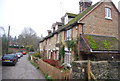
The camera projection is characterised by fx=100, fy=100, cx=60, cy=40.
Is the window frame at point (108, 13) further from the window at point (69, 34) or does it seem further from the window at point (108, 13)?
the window at point (69, 34)

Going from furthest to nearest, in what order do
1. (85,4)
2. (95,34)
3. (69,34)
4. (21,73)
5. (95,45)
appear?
(85,4) → (69,34) → (95,34) → (21,73) → (95,45)

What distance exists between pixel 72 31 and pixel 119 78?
7237mm

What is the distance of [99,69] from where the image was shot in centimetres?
655

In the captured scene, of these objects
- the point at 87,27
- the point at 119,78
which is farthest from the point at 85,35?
the point at 119,78

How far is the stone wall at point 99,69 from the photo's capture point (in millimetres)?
6153

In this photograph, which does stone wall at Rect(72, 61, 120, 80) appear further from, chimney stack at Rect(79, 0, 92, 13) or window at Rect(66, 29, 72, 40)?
chimney stack at Rect(79, 0, 92, 13)

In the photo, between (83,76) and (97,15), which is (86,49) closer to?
(83,76)

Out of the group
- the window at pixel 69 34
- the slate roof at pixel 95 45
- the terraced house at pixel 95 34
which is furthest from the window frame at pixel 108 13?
the window at pixel 69 34

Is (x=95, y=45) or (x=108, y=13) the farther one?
(x=108, y=13)

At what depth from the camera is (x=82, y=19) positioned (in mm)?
11820

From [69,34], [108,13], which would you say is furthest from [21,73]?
[108,13]

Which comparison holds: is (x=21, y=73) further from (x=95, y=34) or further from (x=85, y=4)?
(x=85, y=4)

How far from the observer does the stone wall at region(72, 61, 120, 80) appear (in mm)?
6153

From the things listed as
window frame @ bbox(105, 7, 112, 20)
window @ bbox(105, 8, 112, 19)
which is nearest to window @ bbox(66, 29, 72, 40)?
window @ bbox(105, 8, 112, 19)
